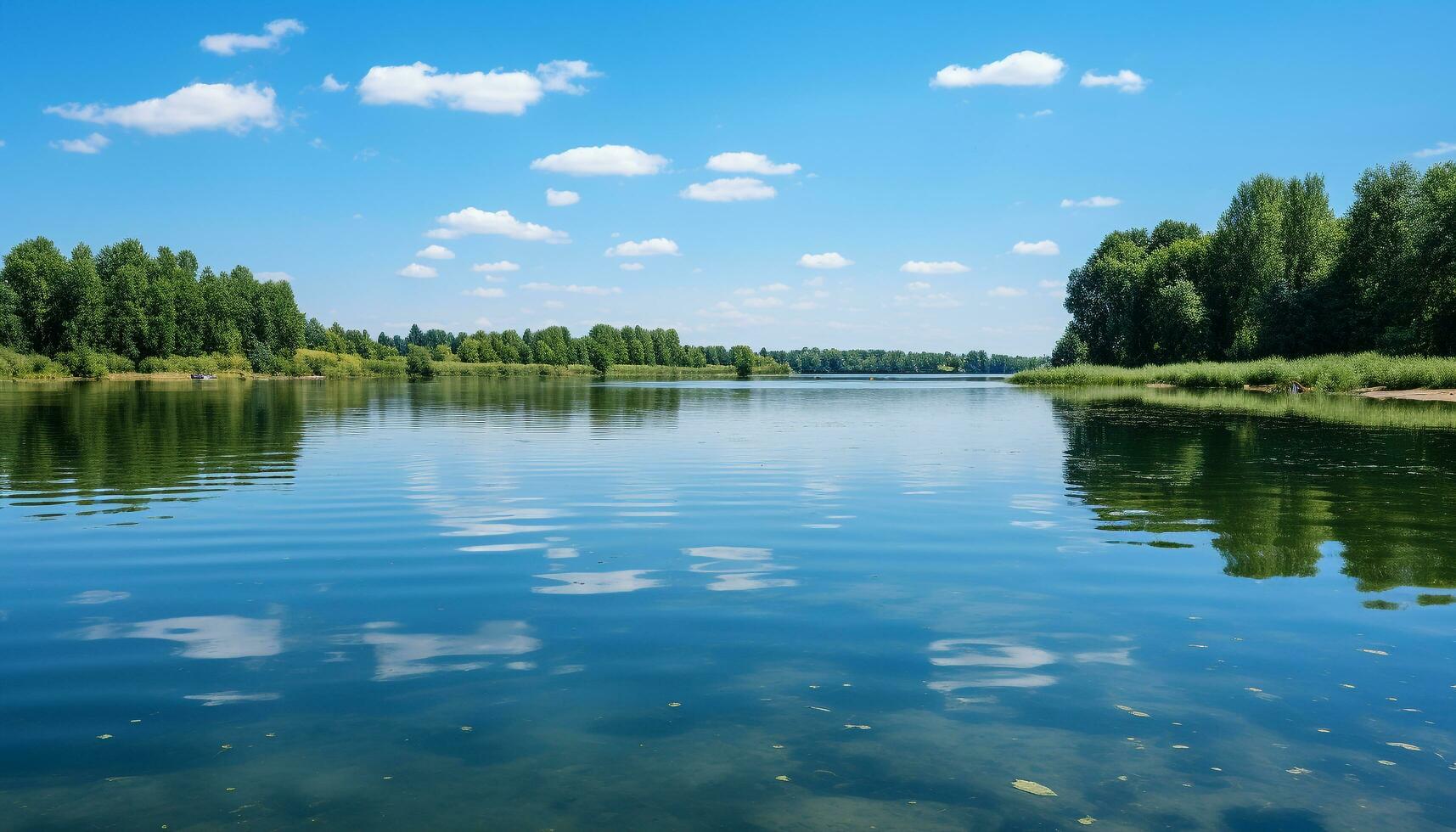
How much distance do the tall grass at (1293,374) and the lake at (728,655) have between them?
51.4 meters

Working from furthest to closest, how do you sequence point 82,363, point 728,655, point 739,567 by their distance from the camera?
point 82,363 < point 739,567 < point 728,655

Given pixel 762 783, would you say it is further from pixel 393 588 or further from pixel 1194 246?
pixel 1194 246

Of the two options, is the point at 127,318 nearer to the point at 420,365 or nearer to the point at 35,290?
the point at 35,290

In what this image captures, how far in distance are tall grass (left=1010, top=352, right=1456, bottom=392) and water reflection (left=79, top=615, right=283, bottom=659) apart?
7254cm

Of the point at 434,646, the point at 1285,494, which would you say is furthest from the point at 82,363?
the point at 1285,494

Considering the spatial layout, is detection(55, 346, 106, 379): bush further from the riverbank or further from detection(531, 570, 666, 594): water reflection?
detection(531, 570, 666, 594): water reflection

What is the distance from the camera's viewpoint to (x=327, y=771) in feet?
19.1

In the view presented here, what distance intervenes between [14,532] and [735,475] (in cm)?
1456

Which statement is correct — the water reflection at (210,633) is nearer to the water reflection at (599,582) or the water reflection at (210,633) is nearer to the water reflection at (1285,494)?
the water reflection at (599,582)

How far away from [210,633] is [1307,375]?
8213cm

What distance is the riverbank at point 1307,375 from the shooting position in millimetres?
60719

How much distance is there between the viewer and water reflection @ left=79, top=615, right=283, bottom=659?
335 inches

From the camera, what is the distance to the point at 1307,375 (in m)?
71.9

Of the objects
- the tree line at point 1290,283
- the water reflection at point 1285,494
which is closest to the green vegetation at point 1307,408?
the water reflection at point 1285,494
